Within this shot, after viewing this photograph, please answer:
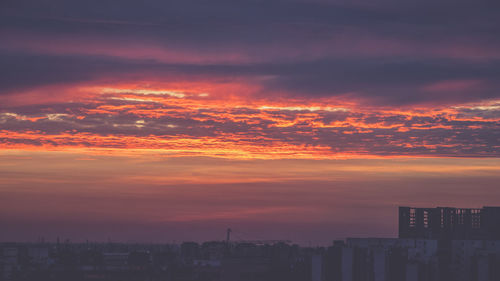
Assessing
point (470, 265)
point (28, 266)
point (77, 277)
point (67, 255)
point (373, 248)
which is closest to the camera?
point (470, 265)

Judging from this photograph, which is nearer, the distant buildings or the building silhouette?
the distant buildings

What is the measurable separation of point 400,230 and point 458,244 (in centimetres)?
3619

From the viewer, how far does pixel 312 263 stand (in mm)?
124312

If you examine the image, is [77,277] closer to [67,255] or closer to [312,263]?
[67,255]

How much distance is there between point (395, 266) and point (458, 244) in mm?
15517

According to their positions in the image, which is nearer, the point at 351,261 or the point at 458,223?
the point at 351,261

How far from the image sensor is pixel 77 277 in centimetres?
13775

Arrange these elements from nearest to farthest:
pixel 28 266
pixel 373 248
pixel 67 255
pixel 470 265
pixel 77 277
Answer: pixel 470 265 → pixel 373 248 → pixel 77 277 → pixel 28 266 → pixel 67 255

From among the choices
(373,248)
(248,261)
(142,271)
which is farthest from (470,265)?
(142,271)

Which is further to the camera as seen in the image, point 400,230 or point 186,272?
point 400,230

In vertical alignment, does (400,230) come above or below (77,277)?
above

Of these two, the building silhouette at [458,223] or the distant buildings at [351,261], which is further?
the building silhouette at [458,223]

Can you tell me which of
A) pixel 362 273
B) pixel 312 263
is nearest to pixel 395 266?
pixel 362 273

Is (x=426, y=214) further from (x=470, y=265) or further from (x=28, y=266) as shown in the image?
(x=28, y=266)
